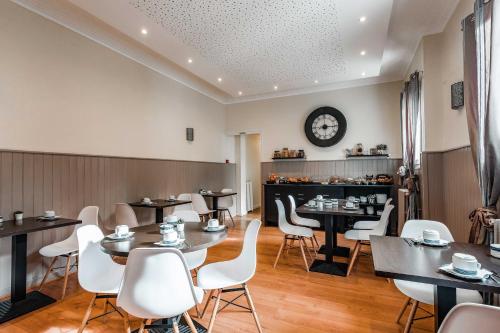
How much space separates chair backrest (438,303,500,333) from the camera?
90 cm

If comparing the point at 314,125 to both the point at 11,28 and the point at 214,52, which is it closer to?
Result: the point at 214,52

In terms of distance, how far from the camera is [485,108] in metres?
2.07

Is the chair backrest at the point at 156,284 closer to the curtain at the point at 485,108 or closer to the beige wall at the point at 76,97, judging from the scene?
the curtain at the point at 485,108

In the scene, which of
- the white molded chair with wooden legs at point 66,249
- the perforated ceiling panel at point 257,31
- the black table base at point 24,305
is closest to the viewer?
the black table base at point 24,305

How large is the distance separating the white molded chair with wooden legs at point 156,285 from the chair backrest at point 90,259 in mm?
676

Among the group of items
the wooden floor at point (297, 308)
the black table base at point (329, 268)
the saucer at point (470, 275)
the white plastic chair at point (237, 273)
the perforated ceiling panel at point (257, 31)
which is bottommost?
the wooden floor at point (297, 308)

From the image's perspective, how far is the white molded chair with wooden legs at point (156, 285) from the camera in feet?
4.78

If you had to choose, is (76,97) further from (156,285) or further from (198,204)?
(156,285)

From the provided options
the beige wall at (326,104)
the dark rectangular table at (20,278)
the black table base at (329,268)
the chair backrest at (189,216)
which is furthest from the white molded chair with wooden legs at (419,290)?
the beige wall at (326,104)

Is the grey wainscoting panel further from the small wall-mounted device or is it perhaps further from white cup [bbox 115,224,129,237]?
white cup [bbox 115,224,129,237]

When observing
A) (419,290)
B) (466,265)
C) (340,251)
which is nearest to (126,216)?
(340,251)

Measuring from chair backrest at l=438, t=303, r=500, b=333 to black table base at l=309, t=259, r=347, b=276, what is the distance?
8.30ft

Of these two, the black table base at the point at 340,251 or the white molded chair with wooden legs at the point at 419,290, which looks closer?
the white molded chair with wooden legs at the point at 419,290

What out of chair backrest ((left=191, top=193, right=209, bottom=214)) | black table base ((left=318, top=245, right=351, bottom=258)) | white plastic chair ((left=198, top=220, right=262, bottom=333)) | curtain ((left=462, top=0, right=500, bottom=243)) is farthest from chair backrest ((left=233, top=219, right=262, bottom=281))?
chair backrest ((left=191, top=193, right=209, bottom=214))
